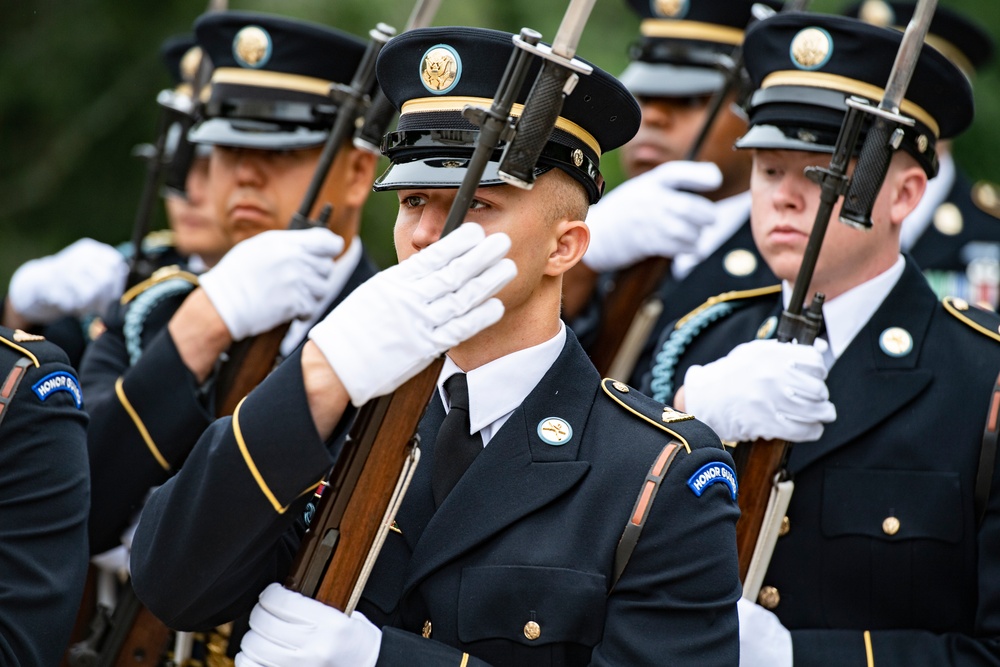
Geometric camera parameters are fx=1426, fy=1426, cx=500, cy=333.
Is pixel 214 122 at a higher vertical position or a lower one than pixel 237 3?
higher

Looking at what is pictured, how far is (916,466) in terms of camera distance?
3643 mm

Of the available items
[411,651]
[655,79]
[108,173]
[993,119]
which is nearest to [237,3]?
[108,173]

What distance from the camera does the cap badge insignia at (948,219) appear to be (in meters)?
5.92

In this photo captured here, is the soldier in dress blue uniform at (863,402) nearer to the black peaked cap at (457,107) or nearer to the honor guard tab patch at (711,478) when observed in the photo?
the honor guard tab patch at (711,478)

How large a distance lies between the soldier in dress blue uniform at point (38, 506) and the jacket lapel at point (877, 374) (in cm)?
182

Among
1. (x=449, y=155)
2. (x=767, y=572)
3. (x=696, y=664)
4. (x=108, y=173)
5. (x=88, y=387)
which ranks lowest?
(x=108, y=173)

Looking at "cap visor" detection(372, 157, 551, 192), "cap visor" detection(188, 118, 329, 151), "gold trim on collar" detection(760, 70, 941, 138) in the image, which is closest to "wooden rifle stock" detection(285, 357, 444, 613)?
"cap visor" detection(372, 157, 551, 192)

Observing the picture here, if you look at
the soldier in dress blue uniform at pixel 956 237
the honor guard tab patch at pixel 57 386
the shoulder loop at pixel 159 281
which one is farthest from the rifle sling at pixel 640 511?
the soldier in dress blue uniform at pixel 956 237

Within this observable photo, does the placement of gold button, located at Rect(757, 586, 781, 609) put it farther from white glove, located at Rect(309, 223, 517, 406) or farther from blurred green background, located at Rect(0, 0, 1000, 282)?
blurred green background, located at Rect(0, 0, 1000, 282)

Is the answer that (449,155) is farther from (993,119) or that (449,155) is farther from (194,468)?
(993,119)

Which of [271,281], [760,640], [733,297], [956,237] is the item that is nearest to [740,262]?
[733,297]

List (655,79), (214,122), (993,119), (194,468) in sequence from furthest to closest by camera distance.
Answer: (993,119), (655,79), (214,122), (194,468)

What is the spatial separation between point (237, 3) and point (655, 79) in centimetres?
407

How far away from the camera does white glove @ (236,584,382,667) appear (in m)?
2.69
